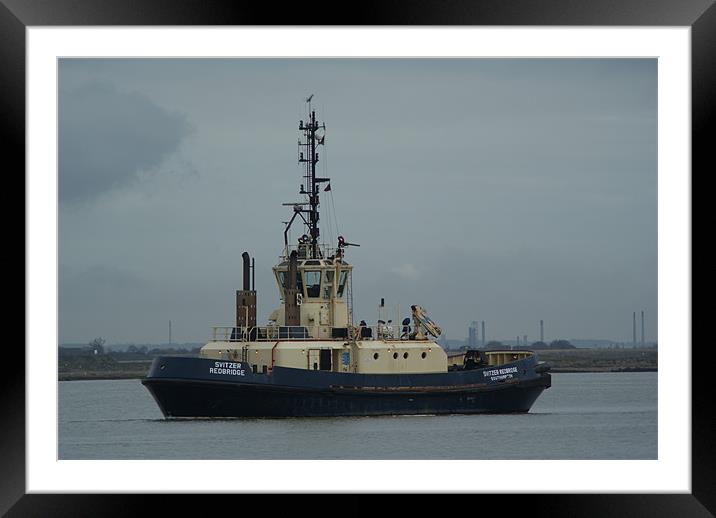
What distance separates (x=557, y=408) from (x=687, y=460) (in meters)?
20.5

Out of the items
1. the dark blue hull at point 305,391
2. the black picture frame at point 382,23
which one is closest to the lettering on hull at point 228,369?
the dark blue hull at point 305,391

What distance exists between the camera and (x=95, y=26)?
11.1 m

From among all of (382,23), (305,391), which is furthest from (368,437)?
(382,23)

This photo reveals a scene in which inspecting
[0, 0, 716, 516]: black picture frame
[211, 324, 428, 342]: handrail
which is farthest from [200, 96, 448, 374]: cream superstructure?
[0, 0, 716, 516]: black picture frame

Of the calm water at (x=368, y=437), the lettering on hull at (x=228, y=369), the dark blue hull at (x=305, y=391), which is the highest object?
the lettering on hull at (x=228, y=369)

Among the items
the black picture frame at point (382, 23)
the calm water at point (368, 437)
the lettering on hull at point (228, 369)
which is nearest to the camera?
the black picture frame at point (382, 23)

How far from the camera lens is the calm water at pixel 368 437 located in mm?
19734

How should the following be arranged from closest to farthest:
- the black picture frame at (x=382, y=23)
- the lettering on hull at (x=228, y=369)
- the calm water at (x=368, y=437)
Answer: the black picture frame at (x=382, y=23), the calm water at (x=368, y=437), the lettering on hull at (x=228, y=369)

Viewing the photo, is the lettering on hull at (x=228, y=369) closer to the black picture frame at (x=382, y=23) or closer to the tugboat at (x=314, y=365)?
the tugboat at (x=314, y=365)

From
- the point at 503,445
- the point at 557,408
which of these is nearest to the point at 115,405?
the point at 557,408

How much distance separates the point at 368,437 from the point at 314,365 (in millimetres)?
3124

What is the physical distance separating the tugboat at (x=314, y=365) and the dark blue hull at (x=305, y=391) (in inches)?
0.7

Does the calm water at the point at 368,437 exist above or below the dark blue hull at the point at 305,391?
below

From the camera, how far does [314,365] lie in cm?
2419
